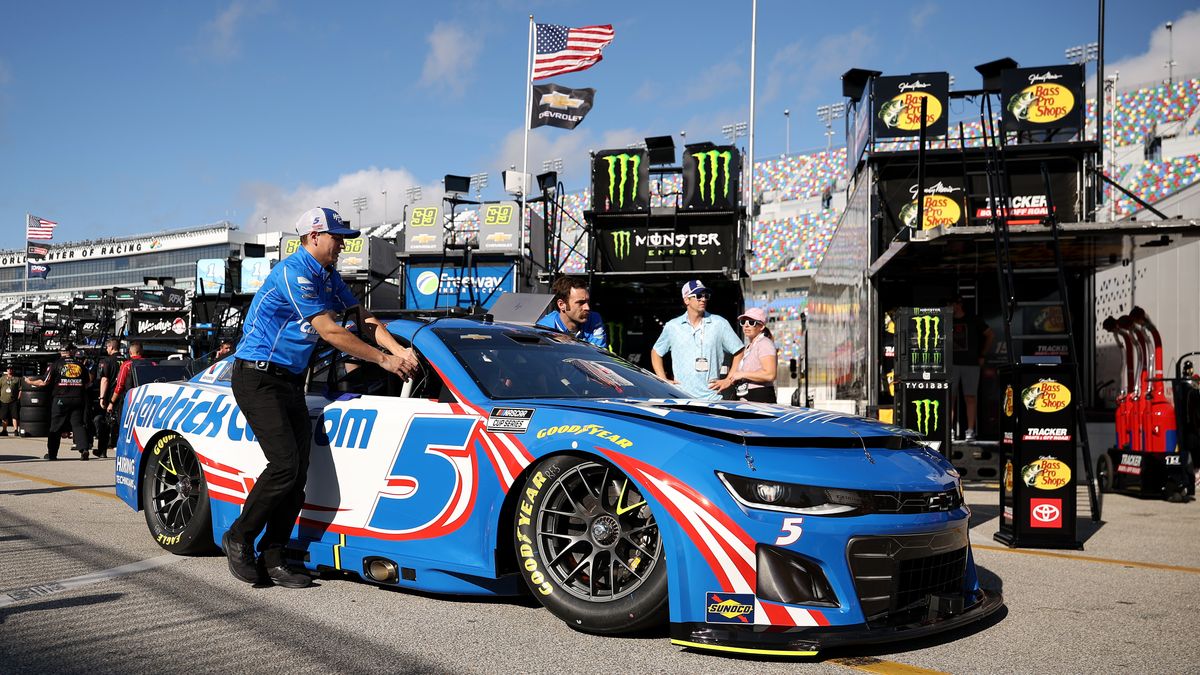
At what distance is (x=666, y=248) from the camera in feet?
49.7

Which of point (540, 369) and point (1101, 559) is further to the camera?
point (1101, 559)

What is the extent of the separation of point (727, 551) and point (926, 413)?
7.65 metres

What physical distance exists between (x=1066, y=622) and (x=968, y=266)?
8.28m

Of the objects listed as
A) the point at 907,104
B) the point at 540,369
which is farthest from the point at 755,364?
the point at 907,104

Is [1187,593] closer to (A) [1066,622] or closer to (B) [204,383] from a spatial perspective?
(A) [1066,622]

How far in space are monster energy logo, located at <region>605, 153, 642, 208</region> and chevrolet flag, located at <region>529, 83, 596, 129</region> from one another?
18.1ft

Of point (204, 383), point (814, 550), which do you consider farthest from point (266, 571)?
point (814, 550)

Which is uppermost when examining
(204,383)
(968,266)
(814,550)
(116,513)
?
(968,266)

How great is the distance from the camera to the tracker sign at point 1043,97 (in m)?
13.3

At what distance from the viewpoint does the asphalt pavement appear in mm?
3359

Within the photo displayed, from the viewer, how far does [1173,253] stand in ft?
48.8

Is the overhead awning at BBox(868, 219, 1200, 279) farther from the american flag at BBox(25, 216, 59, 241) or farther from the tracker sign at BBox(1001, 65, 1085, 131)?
the american flag at BBox(25, 216, 59, 241)

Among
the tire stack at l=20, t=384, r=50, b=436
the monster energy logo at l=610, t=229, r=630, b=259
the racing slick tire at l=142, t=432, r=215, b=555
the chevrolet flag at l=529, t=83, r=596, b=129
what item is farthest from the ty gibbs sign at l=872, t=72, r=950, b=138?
the tire stack at l=20, t=384, r=50, b=436

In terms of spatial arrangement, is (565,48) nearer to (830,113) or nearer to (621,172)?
(621,172)
